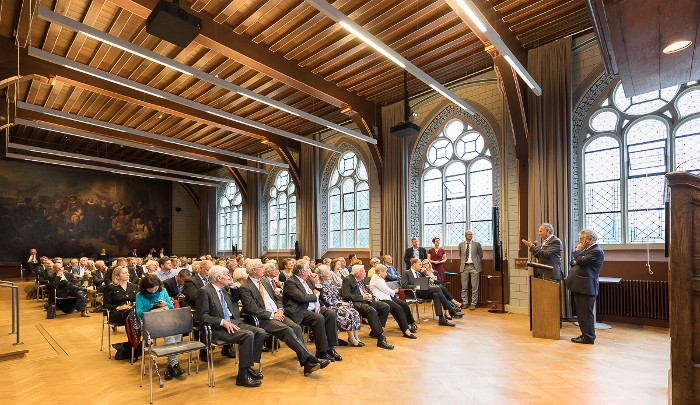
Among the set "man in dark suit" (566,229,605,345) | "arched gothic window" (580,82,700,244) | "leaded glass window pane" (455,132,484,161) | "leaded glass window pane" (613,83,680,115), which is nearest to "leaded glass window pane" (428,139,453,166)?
"leaded glass window pane" (455,132,484,161)

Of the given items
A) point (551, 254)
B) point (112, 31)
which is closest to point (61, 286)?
point (112, 31)

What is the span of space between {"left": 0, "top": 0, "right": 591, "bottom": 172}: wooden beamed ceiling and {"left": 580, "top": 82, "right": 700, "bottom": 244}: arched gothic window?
172cm

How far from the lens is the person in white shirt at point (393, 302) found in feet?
21.0

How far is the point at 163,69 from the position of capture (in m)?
9.41

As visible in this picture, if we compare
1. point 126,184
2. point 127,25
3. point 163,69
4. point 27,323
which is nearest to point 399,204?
point 163,69

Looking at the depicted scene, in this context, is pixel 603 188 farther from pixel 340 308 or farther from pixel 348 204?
pixel 348 204

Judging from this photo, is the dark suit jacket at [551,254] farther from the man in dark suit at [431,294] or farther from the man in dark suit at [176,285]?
the man in dark suit at [176,285]

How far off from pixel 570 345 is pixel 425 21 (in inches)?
218

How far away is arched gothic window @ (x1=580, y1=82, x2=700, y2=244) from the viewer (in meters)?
7.17

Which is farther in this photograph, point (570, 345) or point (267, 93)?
point (267, 93)

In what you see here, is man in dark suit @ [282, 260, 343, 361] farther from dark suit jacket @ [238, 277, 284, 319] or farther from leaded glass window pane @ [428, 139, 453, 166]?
leaded glass window pane @ [428, 139, 453, 166]

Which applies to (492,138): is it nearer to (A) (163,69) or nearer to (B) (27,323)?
(A) (163,69)

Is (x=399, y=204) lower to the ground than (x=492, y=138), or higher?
lower

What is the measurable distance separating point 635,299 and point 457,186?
4.48 m
